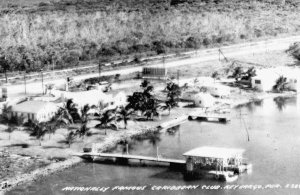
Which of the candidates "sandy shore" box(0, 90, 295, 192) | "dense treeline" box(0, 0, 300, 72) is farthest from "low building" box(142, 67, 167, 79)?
"dense treeline" box(0, 0, 300, 72)

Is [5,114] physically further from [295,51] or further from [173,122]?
[295,51]

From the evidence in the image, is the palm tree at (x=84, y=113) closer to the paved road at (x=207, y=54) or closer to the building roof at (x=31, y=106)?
the building roof at (x=31, y=106)

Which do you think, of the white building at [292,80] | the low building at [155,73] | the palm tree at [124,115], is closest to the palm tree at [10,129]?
the palm tree at [124,115]

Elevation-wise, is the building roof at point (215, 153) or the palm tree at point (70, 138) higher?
the building roof at point (215, 153)

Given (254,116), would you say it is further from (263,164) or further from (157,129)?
(263,164)

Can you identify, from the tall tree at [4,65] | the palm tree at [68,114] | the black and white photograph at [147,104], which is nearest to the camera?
the black and white photograph at [147,104]

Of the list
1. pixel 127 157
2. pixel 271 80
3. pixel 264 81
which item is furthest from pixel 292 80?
pixel 127 157
